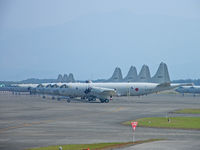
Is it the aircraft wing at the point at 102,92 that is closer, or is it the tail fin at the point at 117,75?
the aircraft wing at the point at 102,92

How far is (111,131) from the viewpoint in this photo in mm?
38469

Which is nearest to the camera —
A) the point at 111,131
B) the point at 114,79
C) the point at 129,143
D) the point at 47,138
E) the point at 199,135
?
the point at 129,143

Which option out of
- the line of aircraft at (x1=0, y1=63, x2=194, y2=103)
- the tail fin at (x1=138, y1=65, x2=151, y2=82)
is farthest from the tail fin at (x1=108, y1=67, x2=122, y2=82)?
the line of aircraft at (x1=0, y1=63, x2=194, y2=103)

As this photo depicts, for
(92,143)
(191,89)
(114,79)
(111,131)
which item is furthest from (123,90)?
(191,89)

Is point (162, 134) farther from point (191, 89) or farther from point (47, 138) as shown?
point (191, 89)

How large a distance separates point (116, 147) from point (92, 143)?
287 cm

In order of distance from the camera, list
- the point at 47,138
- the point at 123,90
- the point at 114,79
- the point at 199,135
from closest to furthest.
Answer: the point at 47,138, the point at 199,135, the point at 123,90, the point at 114,79

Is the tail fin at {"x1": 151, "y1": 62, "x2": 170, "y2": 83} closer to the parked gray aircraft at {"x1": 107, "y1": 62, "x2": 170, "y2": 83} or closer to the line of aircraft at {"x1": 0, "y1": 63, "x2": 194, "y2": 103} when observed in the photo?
the parked gray aircraft at {"x1": 107, "y1": 62, "x2": 170, "y2": 83}

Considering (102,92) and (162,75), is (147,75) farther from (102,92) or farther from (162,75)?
(102,92)

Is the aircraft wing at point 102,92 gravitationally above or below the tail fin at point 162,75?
below

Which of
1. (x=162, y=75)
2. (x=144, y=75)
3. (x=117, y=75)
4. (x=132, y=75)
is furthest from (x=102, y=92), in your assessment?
(x=117, y=75)

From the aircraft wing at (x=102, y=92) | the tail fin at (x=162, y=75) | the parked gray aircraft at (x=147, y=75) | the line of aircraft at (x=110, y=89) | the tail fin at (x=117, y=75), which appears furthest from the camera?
the tail fin at (x=117, y=75)

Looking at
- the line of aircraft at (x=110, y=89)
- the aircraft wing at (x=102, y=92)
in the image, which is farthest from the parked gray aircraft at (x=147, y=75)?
the aircraft wing at (x=102, y=92)

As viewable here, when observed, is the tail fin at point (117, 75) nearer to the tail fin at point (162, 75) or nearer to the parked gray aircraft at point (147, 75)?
the parked gray aircraft at point (147, 75)
